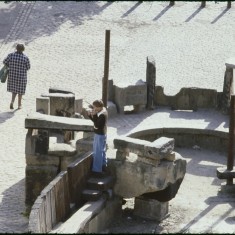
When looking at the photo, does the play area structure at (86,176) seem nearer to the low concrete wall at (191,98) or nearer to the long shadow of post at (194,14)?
the low concrete wall at (191,98)

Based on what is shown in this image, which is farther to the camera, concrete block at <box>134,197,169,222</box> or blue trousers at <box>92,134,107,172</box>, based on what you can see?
concrete block at <box>134,197,169,222</box>

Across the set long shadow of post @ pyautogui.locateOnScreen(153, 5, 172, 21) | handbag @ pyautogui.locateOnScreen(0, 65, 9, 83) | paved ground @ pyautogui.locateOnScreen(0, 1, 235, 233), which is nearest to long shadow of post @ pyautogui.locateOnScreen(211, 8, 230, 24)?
paved ground @ pyautogui.locateOnScreen(0, 1, 235, 233)

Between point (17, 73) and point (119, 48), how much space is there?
21.1 feet

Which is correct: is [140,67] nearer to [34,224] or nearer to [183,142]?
[183,142]

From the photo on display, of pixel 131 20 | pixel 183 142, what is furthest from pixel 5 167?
pixel 131 20

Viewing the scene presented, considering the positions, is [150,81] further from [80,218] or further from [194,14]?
[194,14]

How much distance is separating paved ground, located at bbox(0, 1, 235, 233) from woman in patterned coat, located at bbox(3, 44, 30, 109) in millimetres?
450

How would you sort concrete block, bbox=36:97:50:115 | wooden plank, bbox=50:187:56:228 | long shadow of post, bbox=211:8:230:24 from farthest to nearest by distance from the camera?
long shadow of post, bbox=211:8:230:24 < concrete block, bbox=36:97:50:115 < wooden plank, bbox=50:187:56:228

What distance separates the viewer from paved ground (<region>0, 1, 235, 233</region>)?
75.6 feet

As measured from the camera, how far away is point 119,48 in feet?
95.5

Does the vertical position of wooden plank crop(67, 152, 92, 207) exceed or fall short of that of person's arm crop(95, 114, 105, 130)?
it falls short

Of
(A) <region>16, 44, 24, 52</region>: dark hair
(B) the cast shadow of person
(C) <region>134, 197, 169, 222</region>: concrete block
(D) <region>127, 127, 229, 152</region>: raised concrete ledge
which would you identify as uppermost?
(A) <region>16, 44, 24, 52</region>: dark hair

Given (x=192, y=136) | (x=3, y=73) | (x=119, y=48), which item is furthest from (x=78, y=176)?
(x=119, y=48)

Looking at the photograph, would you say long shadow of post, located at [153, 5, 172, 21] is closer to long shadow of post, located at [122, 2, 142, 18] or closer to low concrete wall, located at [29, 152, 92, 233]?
long shadow of post, located at [122, 2, 142, 18]
